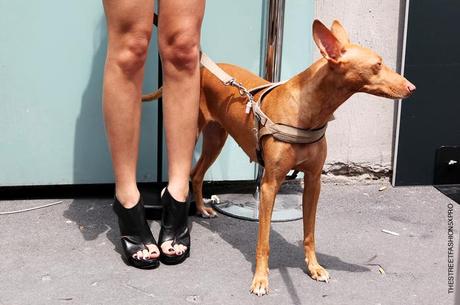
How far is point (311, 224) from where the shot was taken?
293cm

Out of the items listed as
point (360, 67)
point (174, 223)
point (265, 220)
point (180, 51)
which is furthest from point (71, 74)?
point (360, 67)

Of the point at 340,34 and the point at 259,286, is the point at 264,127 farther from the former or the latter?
the point at 259,286

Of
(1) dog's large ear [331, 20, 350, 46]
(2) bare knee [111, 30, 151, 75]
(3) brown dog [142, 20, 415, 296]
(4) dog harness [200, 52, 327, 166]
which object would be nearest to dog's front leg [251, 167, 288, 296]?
(3) brown dog [142, 20, 415, 296]

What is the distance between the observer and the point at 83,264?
2984 mm

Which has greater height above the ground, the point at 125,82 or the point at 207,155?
the point at 125,82

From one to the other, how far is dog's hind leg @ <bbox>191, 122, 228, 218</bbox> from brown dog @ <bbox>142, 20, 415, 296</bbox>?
0.81 feet

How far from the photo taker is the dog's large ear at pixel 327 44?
8.26 feet

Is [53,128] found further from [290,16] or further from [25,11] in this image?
[290,16]

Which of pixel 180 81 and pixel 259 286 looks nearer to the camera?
pixel 259 286

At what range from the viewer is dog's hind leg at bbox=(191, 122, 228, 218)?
11.5 ft

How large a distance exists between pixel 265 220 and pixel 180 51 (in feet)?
2.50

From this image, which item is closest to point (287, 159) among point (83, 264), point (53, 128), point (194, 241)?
point (194, 241)

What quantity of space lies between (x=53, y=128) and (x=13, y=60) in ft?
1.28

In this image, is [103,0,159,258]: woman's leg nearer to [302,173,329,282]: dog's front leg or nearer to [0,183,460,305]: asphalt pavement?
[0,183,460,305]: asphalt pavement
